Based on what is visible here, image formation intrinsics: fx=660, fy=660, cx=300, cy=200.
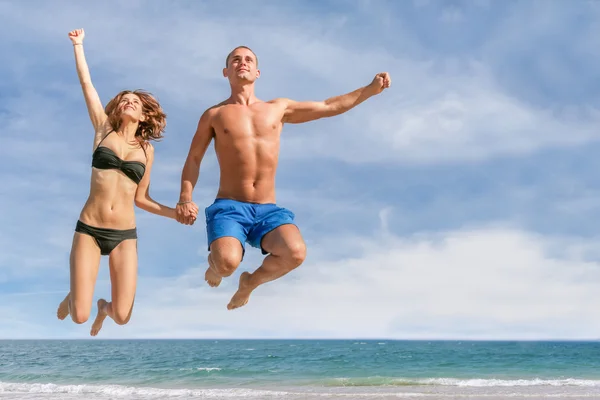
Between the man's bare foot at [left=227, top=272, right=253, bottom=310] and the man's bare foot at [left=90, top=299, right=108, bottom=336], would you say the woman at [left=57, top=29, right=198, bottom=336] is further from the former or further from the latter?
the man's bare foot at [left=227, top=272, right=253, bottom=310]

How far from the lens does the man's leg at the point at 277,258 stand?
247 inches

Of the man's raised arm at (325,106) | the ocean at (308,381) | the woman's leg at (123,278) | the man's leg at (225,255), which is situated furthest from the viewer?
the ocean at (308,381)

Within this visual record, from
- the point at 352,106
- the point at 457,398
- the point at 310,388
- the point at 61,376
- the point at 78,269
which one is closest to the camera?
the point at 78,269

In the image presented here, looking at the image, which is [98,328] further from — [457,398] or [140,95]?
[457,398]

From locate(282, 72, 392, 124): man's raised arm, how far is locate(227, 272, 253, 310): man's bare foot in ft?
Result: 5.67

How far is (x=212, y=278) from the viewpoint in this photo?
695cm

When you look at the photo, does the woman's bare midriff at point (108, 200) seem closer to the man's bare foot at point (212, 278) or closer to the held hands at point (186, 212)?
the held hands at point (186, 212)

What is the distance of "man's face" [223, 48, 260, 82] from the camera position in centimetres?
675

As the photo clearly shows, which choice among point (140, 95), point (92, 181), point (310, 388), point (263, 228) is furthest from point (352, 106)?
point (310, 388)

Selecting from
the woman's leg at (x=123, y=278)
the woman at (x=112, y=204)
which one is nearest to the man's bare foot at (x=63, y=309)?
the woman at (x=112, y=204)

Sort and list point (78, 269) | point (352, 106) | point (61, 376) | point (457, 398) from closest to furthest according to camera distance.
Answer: point (78, 269)
point (352, 106)
point (457, 398)
point (61, 376)

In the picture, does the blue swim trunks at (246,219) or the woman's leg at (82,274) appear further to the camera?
the blue swim trunks at (246,219)

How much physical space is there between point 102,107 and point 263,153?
5.50 feet

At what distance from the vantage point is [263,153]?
21.9 ft
